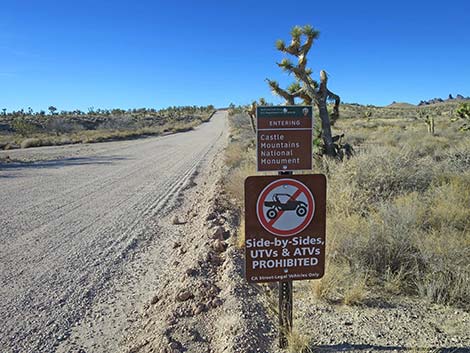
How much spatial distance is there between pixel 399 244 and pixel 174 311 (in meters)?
2.65

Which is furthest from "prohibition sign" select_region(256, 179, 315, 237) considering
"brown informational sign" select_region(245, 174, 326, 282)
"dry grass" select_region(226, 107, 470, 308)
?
"dry grass" select_region(226, 107, 470, 308)

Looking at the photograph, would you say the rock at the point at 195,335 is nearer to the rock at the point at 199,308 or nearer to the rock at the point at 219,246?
the rock at the point at 199,308

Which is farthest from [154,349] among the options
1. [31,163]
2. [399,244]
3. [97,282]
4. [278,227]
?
[31,163]

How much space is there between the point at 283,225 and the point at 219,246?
274 cm

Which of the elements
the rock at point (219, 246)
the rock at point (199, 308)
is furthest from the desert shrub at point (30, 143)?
the rock at point (199, 308)

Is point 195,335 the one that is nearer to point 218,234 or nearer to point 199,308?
point 199,308

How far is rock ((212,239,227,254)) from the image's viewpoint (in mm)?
5604

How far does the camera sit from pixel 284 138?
3020mm

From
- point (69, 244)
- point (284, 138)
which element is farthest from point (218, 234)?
point (284, 138)

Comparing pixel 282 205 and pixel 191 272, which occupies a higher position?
pixel 282 205

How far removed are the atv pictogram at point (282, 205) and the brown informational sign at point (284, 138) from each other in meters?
0.22

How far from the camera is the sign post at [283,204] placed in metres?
2.99

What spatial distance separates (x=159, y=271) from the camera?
553 cm

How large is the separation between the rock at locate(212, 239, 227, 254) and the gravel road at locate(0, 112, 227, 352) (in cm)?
91
